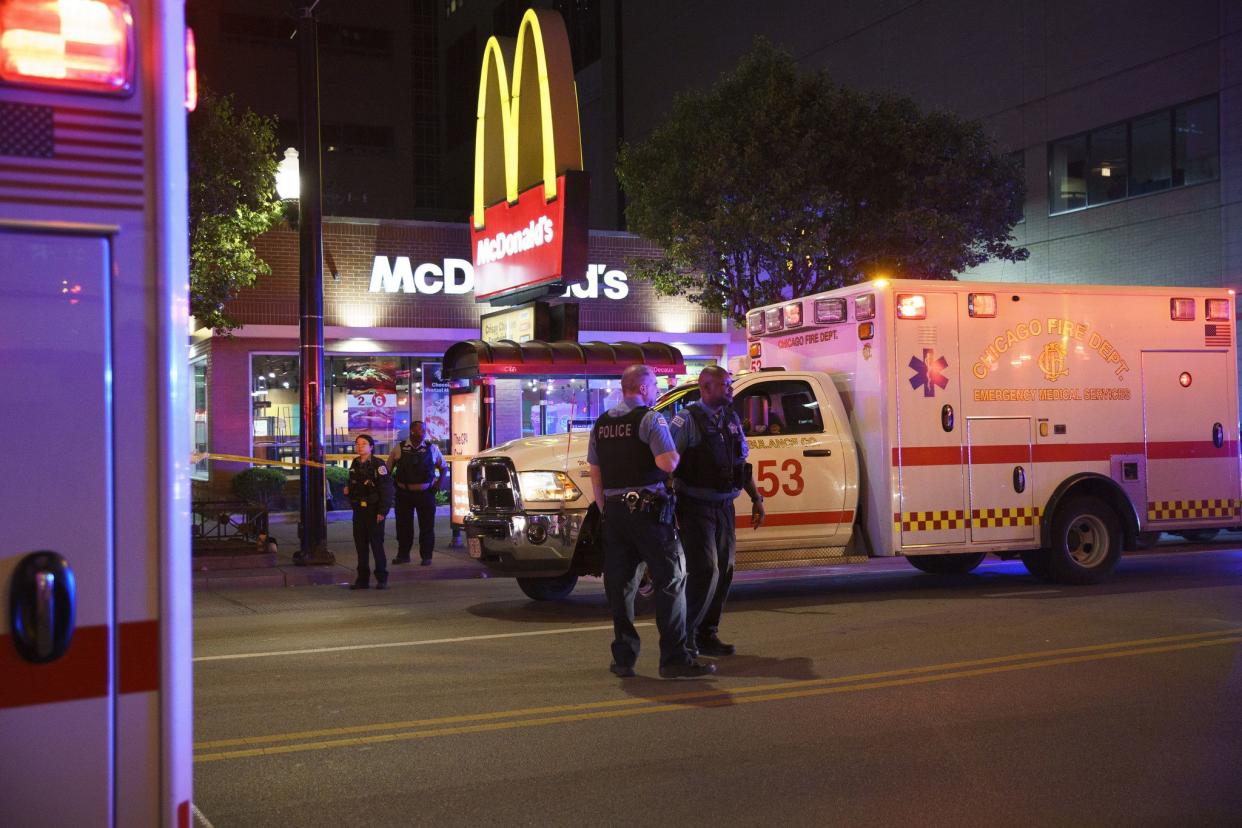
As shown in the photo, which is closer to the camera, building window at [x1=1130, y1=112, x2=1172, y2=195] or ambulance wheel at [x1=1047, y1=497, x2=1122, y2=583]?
ambulance wheel at [x1=1047, y1=497, x2=1122, y2=583]

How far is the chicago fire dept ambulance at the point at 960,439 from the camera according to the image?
37.3 ft

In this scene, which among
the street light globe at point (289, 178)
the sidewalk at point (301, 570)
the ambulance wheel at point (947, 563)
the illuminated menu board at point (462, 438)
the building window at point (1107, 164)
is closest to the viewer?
the ambulance wheel at point (947, 563)

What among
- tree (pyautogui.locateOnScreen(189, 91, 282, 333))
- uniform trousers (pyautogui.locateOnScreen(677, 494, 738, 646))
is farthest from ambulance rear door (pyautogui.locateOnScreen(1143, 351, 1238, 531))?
tree (pyautogui.locateOnScreen(189, 91, 282, 333))

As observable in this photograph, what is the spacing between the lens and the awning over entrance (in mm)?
17344

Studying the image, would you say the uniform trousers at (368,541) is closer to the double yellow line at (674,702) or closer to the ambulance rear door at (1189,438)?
the double yellow line at (674,702)

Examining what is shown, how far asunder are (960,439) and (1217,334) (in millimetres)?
3327

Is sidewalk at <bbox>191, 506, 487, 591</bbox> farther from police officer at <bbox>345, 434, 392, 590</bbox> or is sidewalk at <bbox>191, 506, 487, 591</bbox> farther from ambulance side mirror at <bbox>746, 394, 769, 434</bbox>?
ambulance side mirror at <bbox>746, 394, 769, 434</bbox>

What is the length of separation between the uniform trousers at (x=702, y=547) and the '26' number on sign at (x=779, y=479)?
8.96ft

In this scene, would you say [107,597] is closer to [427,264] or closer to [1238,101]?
[427,264]

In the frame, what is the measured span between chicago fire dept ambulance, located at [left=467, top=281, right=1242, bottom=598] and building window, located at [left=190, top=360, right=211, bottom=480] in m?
14.3

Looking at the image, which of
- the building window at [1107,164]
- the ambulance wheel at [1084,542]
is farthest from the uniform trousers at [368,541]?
the building window at [1107,164]

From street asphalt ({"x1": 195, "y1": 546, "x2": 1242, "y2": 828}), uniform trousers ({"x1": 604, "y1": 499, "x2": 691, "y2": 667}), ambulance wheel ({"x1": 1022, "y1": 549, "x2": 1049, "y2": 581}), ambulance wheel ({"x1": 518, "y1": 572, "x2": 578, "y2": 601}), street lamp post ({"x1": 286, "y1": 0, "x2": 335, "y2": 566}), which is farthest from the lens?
street lamp post ({"x1": 286, "y1": 0, "x2": 335, "y2": 566})

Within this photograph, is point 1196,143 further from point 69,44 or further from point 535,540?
point 69,44

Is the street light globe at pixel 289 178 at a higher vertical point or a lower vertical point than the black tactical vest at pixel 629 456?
higher
